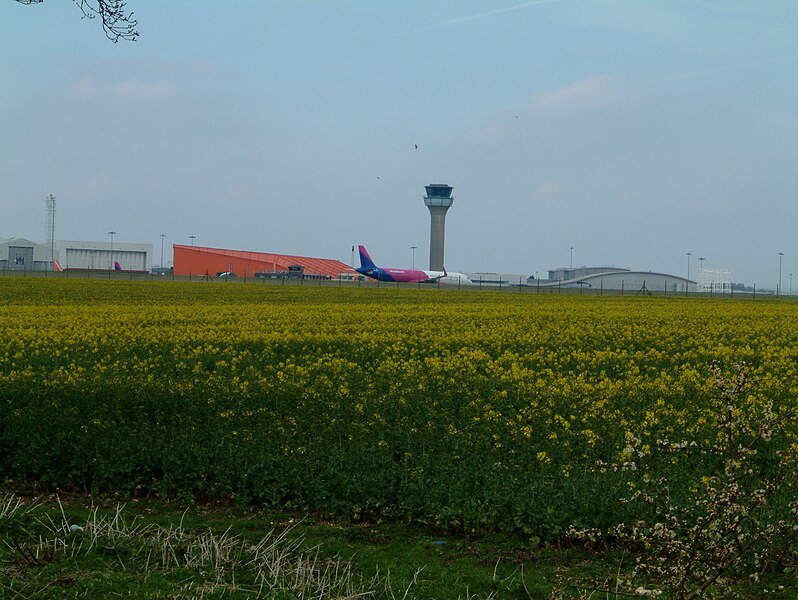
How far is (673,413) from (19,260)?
113530 mm

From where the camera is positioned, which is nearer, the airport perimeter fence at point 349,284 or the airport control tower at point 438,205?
the airport perimeter fence at point 349,284

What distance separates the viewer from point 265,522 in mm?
8211

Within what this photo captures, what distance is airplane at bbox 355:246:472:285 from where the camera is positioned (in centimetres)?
10605

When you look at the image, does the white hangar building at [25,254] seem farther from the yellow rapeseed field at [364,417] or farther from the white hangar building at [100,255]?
the yellow rapeseed field at [364,417]

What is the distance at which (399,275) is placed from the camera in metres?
106

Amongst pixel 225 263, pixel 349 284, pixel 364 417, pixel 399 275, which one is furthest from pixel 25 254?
pixel 364 417

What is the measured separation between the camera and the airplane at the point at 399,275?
106050 mm

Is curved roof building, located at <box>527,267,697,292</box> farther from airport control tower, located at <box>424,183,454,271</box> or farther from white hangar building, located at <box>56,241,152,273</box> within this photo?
white hangar building, located at <box>56,241,152,273</box>

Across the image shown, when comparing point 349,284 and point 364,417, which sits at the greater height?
point 349,284

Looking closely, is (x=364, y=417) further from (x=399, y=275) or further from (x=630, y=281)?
(x=630, y=281)

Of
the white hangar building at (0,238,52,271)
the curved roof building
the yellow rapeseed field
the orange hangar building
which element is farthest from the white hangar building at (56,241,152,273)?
the yellow rapeseed field

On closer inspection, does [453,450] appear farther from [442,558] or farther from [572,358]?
[572,358]

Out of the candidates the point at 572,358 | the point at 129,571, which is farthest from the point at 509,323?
the point at 129,571

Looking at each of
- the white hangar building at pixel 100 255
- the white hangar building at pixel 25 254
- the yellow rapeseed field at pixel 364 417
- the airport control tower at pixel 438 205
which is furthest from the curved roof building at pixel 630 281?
the yellow rapeseed field at pixel 364 417
